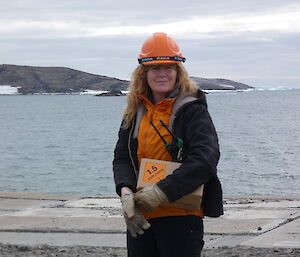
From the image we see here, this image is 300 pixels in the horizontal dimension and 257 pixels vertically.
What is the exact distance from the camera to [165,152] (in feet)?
12.4

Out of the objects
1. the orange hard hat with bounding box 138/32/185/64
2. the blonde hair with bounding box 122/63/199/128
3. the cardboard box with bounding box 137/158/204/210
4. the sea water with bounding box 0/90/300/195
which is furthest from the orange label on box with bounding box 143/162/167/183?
the sea water with bounding box 0/90/300/195

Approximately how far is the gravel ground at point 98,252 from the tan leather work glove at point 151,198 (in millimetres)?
3119

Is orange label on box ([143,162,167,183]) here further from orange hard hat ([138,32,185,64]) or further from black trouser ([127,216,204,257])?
orange hard hat ([138,32,185,64])

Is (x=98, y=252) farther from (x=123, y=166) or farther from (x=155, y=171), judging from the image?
(x=155, y=171)

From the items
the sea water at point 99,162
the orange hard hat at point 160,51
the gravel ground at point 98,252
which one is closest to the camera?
the orange hard hat at point 160,51

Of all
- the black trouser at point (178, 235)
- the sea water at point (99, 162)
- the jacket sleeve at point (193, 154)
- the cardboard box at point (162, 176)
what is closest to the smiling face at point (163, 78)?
the jacket sleeve at point (193, 154)

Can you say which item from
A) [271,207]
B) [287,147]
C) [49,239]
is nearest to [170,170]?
[49,239]

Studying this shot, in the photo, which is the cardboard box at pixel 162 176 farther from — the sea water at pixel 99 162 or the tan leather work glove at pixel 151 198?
the sea water at pixel 99 162

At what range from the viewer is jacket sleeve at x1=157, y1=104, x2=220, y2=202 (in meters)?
3.63

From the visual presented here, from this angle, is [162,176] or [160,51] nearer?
[162,176]

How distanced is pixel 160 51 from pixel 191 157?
589 mm

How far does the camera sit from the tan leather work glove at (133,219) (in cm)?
365

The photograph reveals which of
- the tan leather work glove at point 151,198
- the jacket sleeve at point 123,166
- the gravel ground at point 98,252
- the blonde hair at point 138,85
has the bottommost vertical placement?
the gravel ground at point 98,252

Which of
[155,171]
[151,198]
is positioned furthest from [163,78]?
[151,198]
